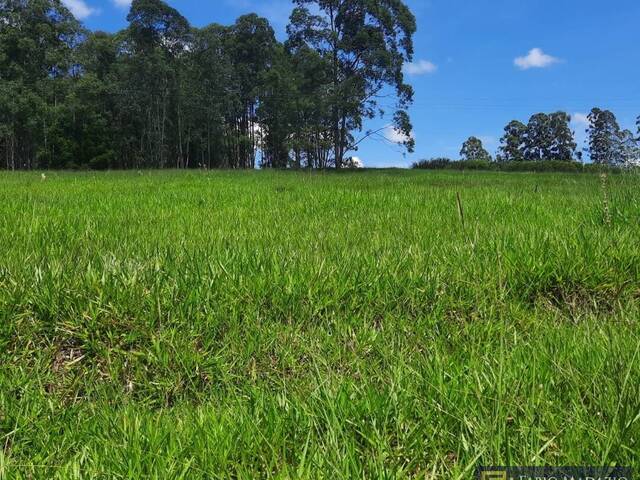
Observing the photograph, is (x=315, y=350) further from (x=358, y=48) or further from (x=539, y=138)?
(x=539, y=138)

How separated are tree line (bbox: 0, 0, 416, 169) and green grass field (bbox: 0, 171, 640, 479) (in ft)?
127

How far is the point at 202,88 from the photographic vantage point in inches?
2657

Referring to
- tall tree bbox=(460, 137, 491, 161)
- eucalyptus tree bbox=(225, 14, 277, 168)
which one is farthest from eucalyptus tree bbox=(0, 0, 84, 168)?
tall tree bbox=(460, 137, 491, 161)

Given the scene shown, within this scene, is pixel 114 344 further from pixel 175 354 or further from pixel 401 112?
pixel 401 112

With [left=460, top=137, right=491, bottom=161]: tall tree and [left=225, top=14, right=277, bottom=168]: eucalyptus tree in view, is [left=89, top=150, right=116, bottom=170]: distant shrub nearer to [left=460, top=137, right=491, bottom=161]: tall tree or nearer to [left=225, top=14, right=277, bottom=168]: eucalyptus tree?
[left=225, top=14, right=277, bottom=168]: eucalyptus tree

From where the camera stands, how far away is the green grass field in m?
1.51

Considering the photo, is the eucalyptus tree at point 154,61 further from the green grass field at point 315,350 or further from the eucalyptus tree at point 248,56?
the green grass field at point 315,350

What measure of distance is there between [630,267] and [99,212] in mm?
5643

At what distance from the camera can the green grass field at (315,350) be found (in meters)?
A: 1.51

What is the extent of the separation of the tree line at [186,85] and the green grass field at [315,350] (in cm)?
3865

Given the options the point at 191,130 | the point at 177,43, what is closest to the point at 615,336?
the point at 177,43

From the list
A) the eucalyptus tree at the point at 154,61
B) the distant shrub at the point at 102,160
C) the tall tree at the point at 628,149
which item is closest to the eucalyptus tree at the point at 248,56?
the eucalyptus tree at the point at 154,61

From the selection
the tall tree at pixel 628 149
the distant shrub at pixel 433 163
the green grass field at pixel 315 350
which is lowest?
the green grass field at pixel 315 350

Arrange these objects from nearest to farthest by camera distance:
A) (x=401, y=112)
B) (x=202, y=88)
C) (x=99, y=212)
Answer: (x=99, y=212) → (x=401, y=112) → (x=202, y=88)
